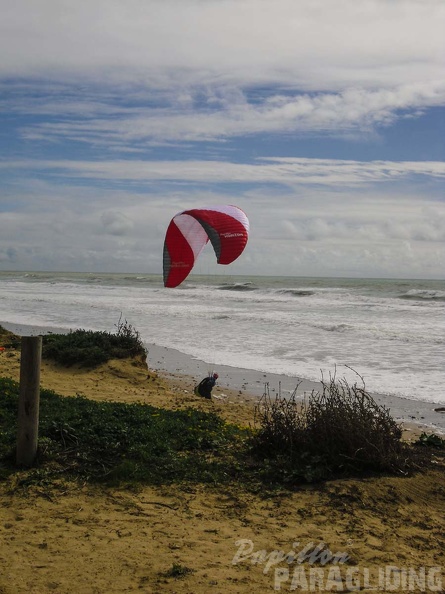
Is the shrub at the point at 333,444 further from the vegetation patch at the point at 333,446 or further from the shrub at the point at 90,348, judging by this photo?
the shrub at the point at 90,348

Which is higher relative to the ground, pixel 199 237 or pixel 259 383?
pixel 199 237

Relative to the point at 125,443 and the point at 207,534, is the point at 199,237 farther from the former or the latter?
the point at 207,534

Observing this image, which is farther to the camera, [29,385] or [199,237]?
[199,237]

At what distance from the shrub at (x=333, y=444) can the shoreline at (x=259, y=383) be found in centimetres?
130

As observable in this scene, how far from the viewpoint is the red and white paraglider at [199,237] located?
400 inches

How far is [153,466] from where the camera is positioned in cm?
548

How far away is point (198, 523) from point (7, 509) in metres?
1.46

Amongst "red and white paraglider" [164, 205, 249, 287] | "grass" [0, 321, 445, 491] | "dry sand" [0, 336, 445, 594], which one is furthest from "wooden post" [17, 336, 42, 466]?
"red and white paraglider" [164, 205, 249, 287]

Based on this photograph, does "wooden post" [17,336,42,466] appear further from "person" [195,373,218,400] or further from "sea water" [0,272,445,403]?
"person" [195,373,218,400]

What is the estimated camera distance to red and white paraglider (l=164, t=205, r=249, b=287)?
1016 cm

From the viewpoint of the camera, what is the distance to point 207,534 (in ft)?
14.3

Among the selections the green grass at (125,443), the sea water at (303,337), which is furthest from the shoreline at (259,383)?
the green grass at (125,443)

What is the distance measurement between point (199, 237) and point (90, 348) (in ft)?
9.79

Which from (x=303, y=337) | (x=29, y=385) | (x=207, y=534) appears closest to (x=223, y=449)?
(x=207, y=534)
